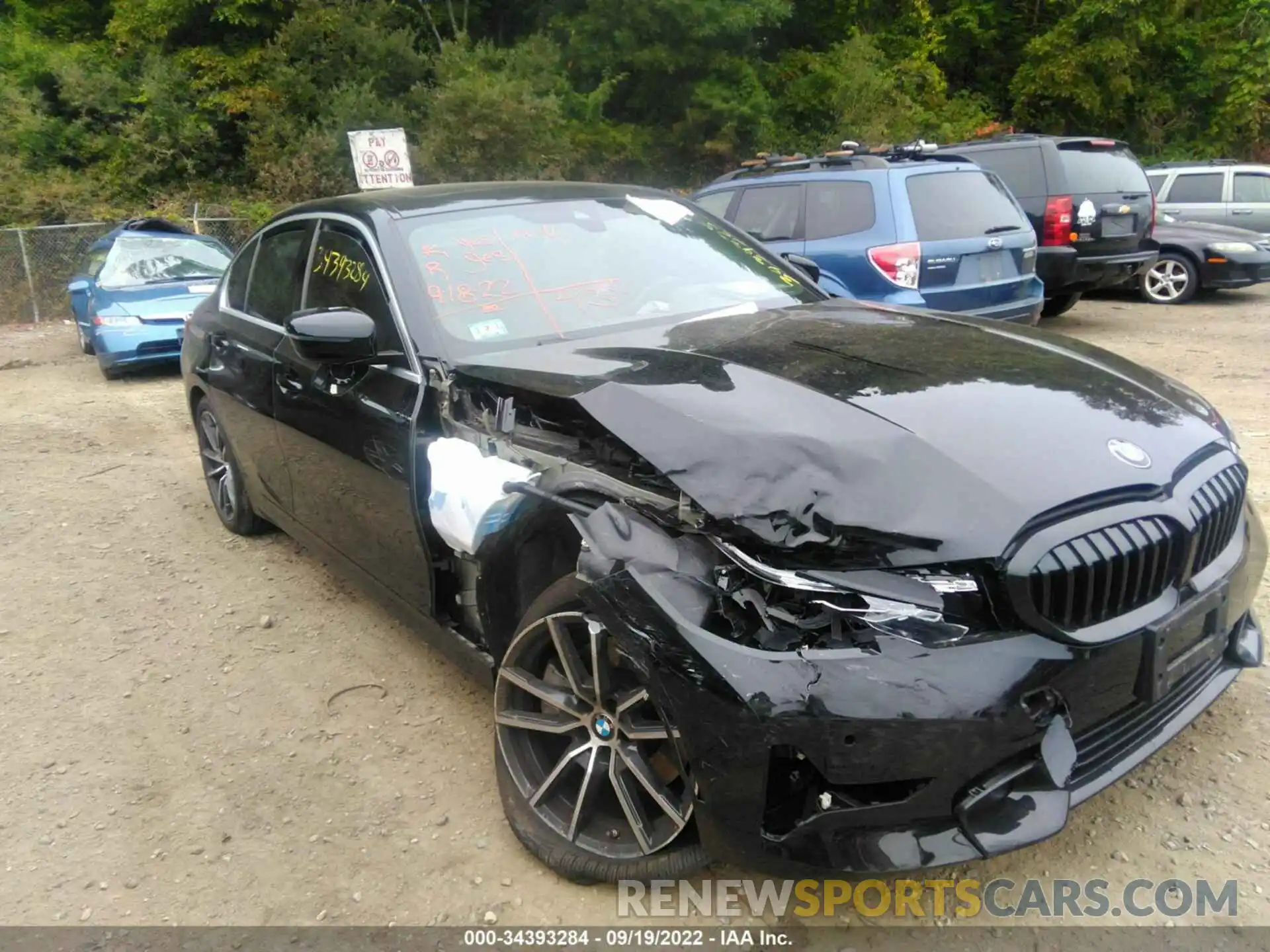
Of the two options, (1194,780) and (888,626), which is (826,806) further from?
(1194,780)

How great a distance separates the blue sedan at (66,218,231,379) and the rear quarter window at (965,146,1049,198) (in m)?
8.29

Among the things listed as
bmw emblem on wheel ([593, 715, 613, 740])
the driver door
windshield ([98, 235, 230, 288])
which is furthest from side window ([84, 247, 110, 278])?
bmw emblem on wheel ([593, 715, 613, 740])

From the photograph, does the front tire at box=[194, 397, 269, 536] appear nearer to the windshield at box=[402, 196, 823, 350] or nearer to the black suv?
the windshield at box=[402, 196, 823, 350]

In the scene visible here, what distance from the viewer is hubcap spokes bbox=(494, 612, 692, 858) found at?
2393 millimetres

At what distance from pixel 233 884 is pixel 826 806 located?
67.5 inches

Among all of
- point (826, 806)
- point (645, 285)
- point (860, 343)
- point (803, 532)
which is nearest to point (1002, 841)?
point (826, 806)

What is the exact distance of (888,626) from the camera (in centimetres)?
207

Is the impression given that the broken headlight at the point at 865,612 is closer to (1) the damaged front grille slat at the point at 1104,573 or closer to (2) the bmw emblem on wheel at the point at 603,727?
(1) the damaged front grille slat at the point at 1104,573

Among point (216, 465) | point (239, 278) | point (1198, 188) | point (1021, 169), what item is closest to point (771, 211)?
point (1021, 169)

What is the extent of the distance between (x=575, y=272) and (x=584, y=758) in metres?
1.79

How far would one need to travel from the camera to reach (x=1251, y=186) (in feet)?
43.9

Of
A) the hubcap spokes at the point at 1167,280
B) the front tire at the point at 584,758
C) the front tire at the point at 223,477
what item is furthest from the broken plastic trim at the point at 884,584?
the hubcap spokes at the point at 1167,280

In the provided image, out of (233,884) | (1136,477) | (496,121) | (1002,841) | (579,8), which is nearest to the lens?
(1002,841)

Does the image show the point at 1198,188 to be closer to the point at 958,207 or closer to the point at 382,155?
the point at 958,207
